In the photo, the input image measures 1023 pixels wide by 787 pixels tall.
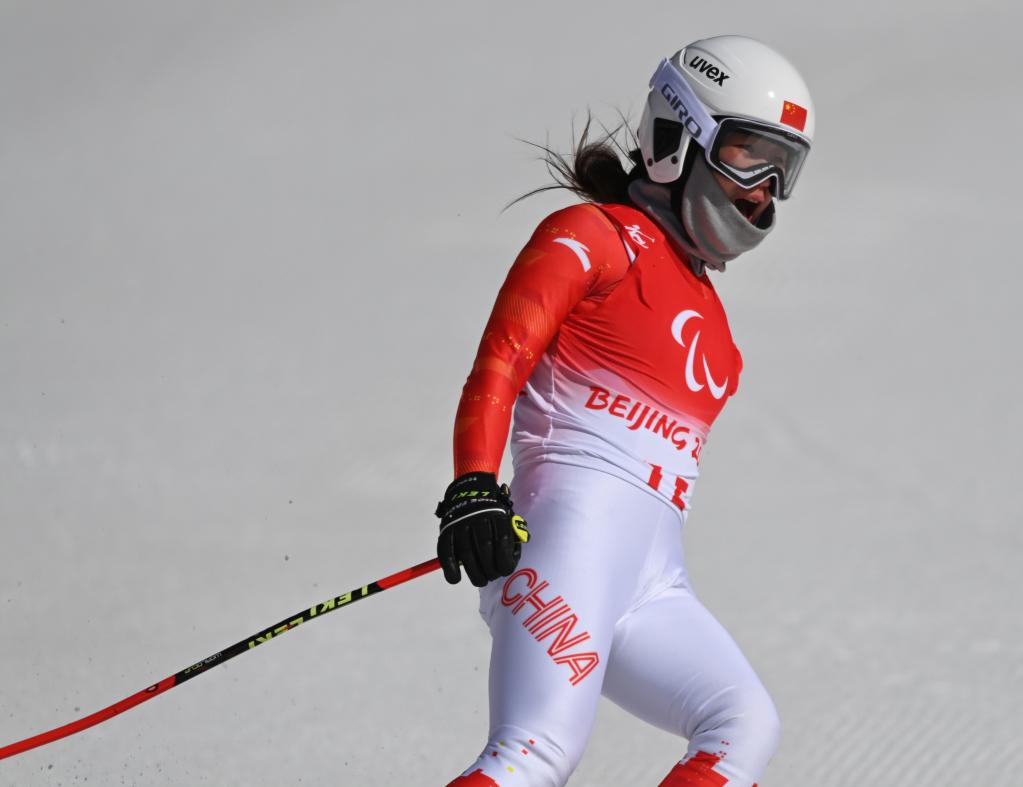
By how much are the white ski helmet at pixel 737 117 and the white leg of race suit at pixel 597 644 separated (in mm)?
556

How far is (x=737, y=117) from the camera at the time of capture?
2613 mm

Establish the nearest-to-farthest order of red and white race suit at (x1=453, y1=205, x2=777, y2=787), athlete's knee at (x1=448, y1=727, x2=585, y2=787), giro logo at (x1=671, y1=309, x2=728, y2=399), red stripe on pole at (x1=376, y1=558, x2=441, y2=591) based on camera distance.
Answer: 1. athlete's knee at (x1=448, y1=727, x2=585, y2=787)
2. red and white race suit at (x1=453, y1=205, x2=777, y2=787)
3. red stripe on pole at (x1=376, y1=558, x2=441, y2=591)
4. giro logo at (x1=671, y1=309, x2=728, y2=399)

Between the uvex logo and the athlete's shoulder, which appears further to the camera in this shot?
the uvex logo

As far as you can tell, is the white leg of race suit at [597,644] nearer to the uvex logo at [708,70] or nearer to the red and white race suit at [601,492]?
the red and white race suit at [601,492]

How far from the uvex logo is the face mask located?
0.44ft

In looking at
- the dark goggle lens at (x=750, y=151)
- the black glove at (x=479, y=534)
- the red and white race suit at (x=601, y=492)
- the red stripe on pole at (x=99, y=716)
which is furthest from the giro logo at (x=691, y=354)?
the red stripe on pole at (x=99, y=716)

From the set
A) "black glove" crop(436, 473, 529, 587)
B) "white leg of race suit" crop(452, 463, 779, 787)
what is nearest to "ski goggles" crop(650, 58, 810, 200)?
"white leg of race suit" crop(452, 463, 779, 787)

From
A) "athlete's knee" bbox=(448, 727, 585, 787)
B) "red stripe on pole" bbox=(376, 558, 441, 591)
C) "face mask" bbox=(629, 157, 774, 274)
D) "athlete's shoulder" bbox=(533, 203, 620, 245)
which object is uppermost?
"face mask" bbox=(629, 157, 774, 274)

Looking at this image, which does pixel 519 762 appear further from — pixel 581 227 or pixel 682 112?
pixel 682 112

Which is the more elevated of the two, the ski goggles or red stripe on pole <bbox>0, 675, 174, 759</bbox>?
the ski goggles

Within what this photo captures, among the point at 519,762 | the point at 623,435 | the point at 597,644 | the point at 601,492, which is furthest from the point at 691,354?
the point at 519,762

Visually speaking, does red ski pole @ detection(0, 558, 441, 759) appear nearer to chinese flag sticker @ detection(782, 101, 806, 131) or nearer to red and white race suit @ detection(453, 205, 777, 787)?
red and white race suit @ detection(453, 205, 777, 787)

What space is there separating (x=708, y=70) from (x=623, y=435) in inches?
24.8

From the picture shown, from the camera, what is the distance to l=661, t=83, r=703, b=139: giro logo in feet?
8.63
